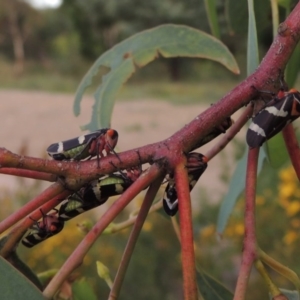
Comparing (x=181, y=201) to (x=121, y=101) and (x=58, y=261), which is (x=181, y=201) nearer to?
(x=58, y=261)

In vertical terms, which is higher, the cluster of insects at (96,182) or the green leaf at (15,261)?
the cluster of insects at (96,182)

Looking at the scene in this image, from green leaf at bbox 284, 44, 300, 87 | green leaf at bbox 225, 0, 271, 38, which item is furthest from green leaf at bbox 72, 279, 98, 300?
green leaf at bbox 225, 0, 271, 38

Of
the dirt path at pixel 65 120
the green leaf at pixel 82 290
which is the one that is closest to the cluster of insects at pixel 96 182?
the green leaf at pixel 82 290

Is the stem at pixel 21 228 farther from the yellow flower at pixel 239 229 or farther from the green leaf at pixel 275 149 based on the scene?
the yellow flower at pixel 239 229

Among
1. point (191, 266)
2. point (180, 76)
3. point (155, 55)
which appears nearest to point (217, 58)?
point (155, 55)

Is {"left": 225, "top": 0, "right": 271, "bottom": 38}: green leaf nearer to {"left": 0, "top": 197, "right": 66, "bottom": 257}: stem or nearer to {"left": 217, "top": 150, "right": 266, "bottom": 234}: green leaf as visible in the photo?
{"left": 217, "top": 150, "right": 266, "bottom": 234}: green leaf
